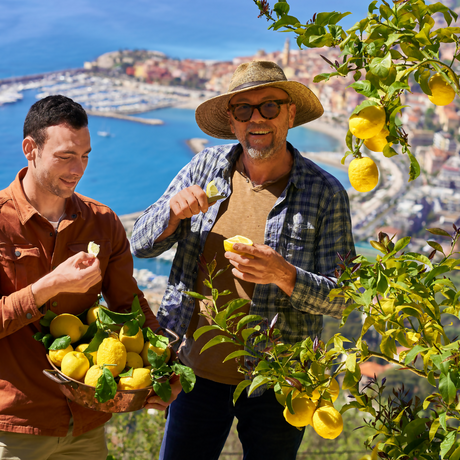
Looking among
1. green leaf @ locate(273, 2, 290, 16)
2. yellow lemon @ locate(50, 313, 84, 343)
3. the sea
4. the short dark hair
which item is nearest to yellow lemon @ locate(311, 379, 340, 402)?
yellow lemon @ locate(50, 313, 84, 343)

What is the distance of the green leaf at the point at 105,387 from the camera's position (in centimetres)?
122

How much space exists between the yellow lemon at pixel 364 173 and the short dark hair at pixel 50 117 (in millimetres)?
815

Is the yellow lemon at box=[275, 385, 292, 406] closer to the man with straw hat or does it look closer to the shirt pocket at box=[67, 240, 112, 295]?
the man with straw hat

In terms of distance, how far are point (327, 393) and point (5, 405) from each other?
0.89 metres

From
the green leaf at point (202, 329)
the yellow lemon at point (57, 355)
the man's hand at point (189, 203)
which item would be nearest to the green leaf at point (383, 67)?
the green leaf at point (202, 329)

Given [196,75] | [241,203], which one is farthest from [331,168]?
[241,203]

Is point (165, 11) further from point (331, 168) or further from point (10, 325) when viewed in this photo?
point (10, 325)

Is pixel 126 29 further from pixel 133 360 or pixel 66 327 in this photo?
pixel 133 360

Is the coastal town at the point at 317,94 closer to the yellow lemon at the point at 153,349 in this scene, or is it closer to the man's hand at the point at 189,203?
the man's hand at the point at 189,203

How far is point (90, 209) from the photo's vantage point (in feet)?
5.35

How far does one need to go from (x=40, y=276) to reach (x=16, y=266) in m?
0.07

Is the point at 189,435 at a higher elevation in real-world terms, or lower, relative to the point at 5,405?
lower

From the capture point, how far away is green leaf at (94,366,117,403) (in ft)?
4.01

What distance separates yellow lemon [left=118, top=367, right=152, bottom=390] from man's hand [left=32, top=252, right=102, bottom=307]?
0.85 ft
